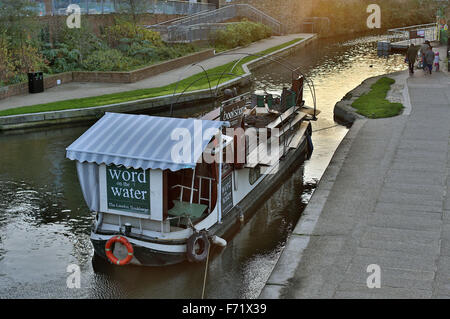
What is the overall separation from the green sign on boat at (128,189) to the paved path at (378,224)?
3216 mm

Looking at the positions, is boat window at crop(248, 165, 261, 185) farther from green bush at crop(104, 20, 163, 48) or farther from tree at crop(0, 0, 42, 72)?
green bush at crop(104, 20, 163, 48)

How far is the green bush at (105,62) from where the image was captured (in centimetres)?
3538

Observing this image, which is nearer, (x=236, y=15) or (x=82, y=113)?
(x=82, y=113)

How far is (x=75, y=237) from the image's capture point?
16391 millimetres

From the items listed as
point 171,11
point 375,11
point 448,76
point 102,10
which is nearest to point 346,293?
point 448,76

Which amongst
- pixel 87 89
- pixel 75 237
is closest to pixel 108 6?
pixel 87 89

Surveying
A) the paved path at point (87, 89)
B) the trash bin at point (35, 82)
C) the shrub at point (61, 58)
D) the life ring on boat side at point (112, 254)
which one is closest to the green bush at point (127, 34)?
the paved path at point (87, 89)

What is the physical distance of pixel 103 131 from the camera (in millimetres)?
15148

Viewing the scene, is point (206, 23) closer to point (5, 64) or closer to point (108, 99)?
point (5, 64)

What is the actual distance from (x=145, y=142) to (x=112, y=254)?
250 cm

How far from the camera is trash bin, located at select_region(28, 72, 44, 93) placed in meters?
31.0

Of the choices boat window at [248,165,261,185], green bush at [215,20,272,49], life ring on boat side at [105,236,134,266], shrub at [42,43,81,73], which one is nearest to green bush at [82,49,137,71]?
shrub at [42,43,81,73]

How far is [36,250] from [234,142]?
5463mm

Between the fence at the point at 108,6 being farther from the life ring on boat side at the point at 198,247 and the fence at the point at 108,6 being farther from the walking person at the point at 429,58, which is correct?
the life ring on boat side at the point at 198,247
